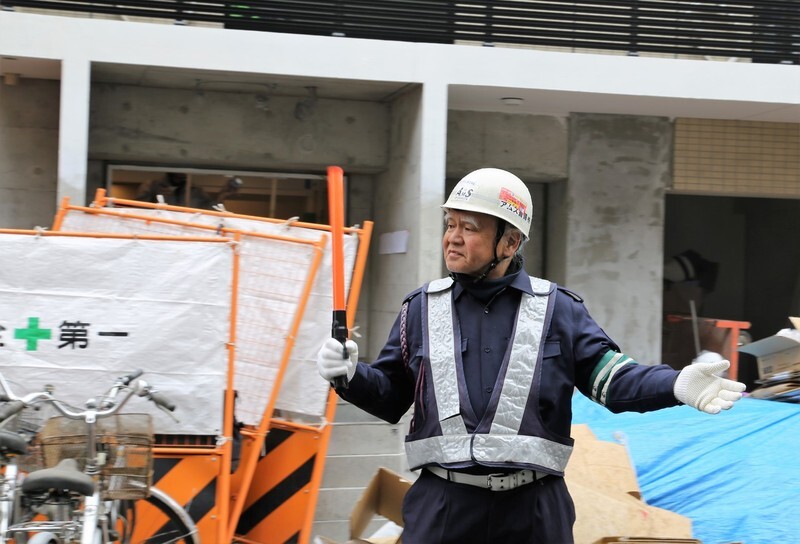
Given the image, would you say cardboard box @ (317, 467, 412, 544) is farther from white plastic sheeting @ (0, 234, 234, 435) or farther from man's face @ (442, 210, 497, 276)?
man's face @ (442, 210, 497, 276)

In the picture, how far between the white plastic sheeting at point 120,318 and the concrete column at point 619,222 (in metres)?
5.52

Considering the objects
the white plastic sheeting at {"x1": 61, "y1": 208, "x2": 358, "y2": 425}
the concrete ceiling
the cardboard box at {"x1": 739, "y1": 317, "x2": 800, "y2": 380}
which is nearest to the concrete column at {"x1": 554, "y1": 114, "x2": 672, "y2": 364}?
the concrete ceiling

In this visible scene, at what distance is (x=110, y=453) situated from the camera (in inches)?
190

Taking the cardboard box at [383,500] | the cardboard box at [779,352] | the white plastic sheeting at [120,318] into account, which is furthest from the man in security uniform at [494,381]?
the cardboard box at [779,352]

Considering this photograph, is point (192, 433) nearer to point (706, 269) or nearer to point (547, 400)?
point (547, 400)

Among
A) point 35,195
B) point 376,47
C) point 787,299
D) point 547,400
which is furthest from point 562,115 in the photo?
point 547,400

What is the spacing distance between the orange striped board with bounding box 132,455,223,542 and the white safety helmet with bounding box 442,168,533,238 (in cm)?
302

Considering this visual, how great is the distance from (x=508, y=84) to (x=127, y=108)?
11.7 feet

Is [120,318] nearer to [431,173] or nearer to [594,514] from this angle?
[594,514]

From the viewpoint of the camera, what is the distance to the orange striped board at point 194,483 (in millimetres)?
5586

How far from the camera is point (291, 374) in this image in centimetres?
617

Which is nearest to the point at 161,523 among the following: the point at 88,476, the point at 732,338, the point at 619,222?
the point at 88,476

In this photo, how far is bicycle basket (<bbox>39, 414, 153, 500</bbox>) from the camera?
4.77 m

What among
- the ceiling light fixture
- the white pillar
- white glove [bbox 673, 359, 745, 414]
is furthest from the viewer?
the ceiling light fixture
